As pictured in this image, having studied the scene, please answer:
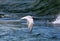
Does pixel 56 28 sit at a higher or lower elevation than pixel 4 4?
lower

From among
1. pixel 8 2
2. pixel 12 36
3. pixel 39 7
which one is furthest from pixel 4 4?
pixel 12 36

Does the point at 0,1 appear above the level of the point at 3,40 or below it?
above

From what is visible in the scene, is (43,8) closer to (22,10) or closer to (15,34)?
(22,10)

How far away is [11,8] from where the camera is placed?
23.1 metres

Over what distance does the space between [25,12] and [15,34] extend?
938cm

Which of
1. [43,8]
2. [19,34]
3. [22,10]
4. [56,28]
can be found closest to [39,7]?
[43,8]

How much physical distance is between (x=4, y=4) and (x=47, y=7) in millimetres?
5947

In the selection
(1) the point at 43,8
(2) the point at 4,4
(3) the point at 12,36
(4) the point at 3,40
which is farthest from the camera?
(2) the point at 4,4

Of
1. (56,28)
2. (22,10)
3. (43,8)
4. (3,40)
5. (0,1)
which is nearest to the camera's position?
(3,40)

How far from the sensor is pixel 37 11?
20.5 metres

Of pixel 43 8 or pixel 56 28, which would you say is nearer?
pixel 56 28

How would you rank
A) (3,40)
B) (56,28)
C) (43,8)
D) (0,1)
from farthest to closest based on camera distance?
(0,1) < (43,8) < (56,28) < (3,40)

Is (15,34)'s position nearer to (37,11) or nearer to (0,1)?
(37,11)

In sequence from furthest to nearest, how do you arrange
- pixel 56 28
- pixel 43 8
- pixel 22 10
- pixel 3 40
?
1. pixel 22 10
2. pixel 43 8
3. pixel 56 28
4. pixel 3 40
